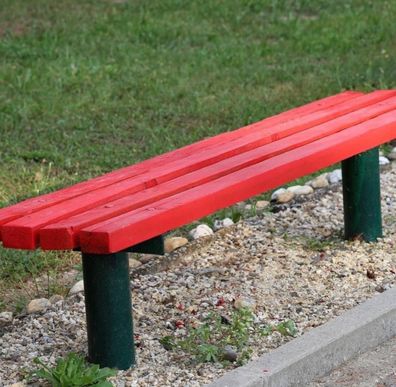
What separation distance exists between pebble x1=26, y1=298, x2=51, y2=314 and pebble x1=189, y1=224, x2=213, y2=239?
95 centimetres

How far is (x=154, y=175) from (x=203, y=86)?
4.10 metres

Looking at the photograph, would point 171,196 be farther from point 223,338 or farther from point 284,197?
point 284,197

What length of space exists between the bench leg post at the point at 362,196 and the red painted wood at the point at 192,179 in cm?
18

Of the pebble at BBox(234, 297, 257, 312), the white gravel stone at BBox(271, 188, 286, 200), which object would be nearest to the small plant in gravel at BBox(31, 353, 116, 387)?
the pebble at BBox(234, 297, 257, 312)

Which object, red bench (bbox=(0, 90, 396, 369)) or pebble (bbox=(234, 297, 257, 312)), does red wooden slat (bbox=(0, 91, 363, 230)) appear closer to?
Answer: red bench (bbox=(0, 90, 396, 369))

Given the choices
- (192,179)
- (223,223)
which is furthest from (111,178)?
(223,223)

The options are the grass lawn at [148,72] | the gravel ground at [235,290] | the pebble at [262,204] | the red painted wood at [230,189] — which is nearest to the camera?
the red painted wood at [230,189]

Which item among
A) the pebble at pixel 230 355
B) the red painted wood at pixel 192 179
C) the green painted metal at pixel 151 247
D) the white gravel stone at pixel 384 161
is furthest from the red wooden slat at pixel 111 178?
the white gravel stone at pixel 384 161

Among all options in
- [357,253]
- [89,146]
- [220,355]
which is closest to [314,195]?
[357,253]

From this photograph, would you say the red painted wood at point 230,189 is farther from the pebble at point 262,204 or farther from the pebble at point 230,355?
the pebble at point 262,204

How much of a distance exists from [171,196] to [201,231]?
150cm

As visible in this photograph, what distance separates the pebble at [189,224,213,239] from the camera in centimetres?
609

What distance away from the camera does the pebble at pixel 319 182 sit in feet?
22.5

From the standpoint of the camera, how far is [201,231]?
6.12 m
